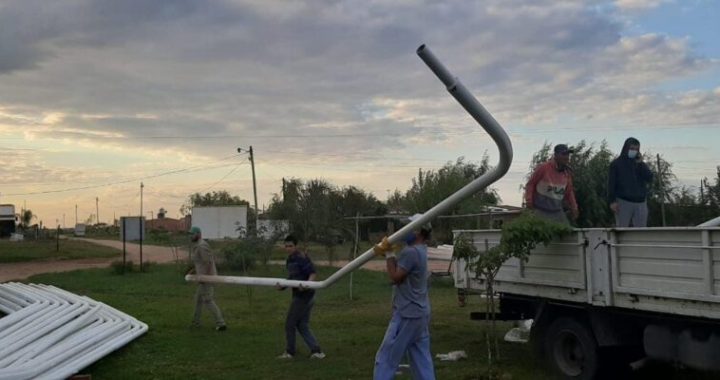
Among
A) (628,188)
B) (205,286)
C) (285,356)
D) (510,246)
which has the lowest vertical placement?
(285,356)

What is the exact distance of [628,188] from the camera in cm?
884

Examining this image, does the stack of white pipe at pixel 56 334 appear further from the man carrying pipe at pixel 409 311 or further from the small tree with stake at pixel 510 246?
the small tree with stake at pixel 510 246

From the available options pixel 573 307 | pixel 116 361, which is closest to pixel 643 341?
pixel 573 307

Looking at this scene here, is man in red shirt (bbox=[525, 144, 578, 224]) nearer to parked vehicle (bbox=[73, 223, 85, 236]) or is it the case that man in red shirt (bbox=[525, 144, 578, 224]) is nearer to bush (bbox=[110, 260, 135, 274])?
bush (bbox=[110, 260, 135, 274])

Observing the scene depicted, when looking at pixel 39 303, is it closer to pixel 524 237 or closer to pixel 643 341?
pixel 524 237

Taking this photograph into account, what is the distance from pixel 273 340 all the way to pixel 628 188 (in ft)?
18.8

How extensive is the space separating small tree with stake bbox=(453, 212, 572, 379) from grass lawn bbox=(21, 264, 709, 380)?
3.71 ft

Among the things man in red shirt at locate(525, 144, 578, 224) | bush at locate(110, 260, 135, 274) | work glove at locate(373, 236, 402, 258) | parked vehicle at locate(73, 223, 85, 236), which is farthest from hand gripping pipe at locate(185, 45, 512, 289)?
parked vehicle at locate(73, 223, 85, 236)

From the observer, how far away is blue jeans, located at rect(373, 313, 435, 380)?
22.7 feet

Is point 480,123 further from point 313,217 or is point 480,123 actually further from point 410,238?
point 313,217

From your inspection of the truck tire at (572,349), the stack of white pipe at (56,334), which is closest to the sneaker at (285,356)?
the stack of white pipe at (56,334)

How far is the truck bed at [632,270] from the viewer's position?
6.07 m

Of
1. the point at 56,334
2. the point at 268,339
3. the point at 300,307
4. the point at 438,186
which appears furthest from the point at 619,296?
the point at 438,186

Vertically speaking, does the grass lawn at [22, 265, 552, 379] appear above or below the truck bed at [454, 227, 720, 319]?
below
